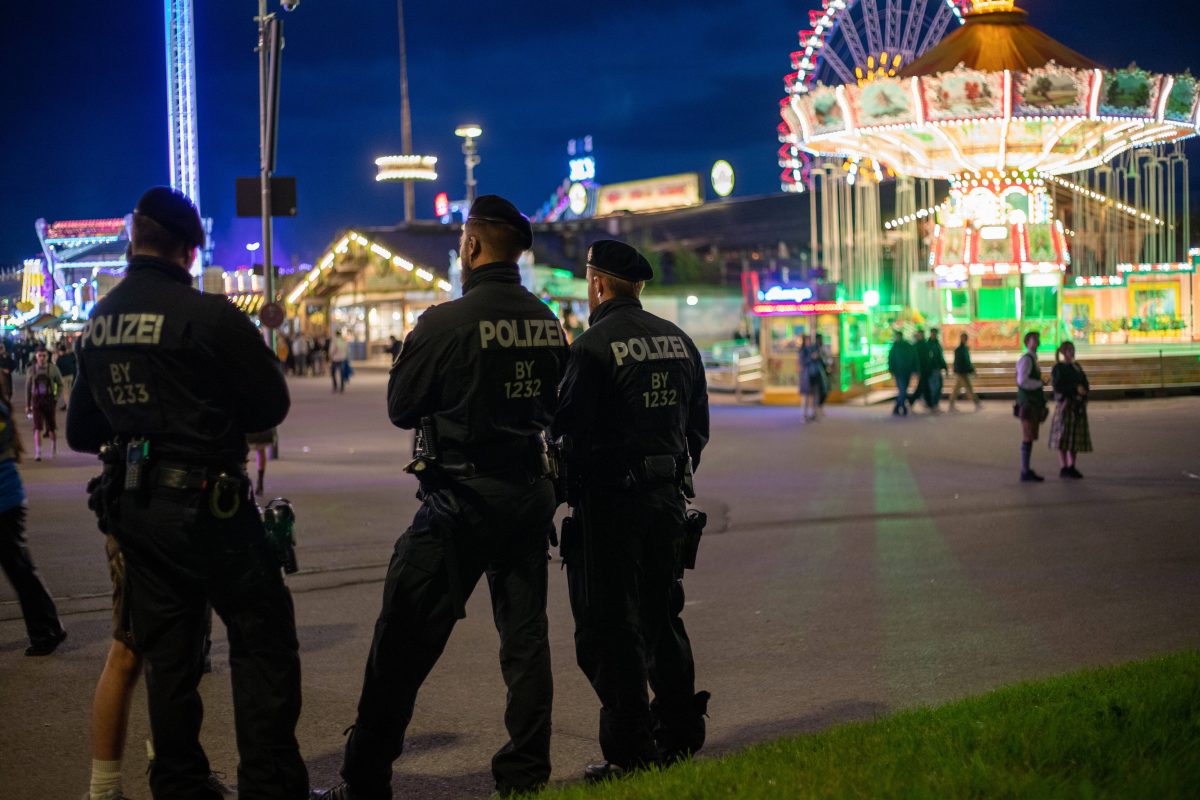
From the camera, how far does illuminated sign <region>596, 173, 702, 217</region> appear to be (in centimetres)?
7662

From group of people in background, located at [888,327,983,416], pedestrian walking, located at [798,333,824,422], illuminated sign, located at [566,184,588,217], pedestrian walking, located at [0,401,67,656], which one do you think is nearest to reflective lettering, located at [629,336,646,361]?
pedestrian walking, located at [0,401,67,656]

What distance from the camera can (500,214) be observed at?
182 inches

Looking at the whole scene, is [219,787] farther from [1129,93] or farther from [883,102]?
[1129,93]

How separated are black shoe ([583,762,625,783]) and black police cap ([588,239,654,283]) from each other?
1818 mm

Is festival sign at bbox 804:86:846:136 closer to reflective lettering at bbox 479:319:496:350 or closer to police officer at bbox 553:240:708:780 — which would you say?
police officer at bbox 553:240:708:780

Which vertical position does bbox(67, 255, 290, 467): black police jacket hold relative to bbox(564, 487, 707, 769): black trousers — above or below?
above

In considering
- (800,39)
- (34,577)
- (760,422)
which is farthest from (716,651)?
(800,39)

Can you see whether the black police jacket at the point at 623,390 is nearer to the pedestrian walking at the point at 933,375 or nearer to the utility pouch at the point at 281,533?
the utility pouch at the point at 281,533

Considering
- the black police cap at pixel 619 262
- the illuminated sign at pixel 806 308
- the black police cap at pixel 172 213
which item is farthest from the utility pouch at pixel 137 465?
the illuminated sign at pixel 806 308

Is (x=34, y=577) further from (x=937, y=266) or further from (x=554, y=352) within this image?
(x=937, y=266)

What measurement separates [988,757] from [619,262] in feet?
7.30

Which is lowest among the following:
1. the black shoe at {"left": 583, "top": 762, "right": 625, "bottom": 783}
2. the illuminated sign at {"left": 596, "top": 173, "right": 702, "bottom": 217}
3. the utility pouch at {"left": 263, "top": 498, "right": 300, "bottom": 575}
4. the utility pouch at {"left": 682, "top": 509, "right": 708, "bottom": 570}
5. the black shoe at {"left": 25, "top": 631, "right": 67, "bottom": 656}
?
the black shoe at {"left": 583, "top": 762, "right": 625, "bottom": 783}

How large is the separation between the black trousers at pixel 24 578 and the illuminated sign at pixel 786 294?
23.6 metres

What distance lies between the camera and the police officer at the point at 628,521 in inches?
188
